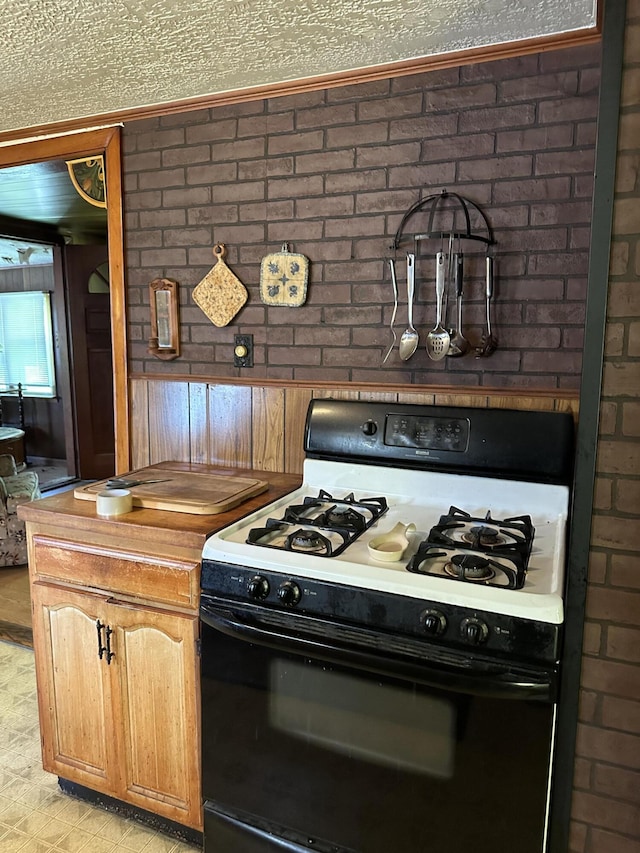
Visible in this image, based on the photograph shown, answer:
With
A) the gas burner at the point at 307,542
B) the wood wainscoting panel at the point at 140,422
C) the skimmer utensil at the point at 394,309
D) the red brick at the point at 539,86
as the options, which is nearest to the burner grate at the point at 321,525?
the gas burner at the point at 307,542

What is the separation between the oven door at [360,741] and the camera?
47.4 inches

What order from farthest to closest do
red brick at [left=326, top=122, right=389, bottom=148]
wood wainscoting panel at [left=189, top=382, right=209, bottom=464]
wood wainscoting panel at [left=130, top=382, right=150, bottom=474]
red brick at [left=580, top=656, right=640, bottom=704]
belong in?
wood wainscoting panel at [left=130, top=382, right=150, bottom=474] < wood wainscoting panel at [left=189, top=382, right=209, bottom=464] < red brick at [left=326, top=122, right=389, bottom=148] < red brick at [left=580, top=656, right=640, bottom=704]

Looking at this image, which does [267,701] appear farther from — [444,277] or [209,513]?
[444,277]

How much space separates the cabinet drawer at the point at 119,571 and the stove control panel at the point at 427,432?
0.71 metres

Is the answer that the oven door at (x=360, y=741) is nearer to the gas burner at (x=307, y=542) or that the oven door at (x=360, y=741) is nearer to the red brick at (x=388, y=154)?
the gas burner at (x=307, y=542)

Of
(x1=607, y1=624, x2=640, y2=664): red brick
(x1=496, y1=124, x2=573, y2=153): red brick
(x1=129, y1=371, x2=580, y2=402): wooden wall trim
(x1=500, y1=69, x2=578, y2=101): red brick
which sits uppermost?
(x1=500, y1=69, x2=578, y2=101): red brick

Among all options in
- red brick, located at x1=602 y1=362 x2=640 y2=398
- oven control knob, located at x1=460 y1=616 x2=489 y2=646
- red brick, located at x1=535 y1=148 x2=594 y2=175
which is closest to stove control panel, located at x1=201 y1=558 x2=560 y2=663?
oven control knob, located at x1=460 y1=616 x2=489 y2=646

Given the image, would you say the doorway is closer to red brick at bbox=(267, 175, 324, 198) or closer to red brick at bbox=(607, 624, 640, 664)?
red brick at bbox=(267, 175, 324, 198)

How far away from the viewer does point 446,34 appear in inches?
66.5

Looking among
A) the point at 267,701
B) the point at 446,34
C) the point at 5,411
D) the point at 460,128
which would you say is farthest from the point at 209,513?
the point at 5,411

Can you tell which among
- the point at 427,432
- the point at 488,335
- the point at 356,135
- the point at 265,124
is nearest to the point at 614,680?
the point at 427,432

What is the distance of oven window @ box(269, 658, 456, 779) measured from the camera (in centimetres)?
126

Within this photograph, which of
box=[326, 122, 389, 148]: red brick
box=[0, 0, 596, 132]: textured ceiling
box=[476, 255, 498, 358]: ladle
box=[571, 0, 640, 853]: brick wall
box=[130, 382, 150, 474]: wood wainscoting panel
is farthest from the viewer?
box=[130, 382, 150, 474]: wood wainscoting panel

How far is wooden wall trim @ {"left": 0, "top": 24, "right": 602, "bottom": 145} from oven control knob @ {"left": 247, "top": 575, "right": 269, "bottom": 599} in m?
1.56
